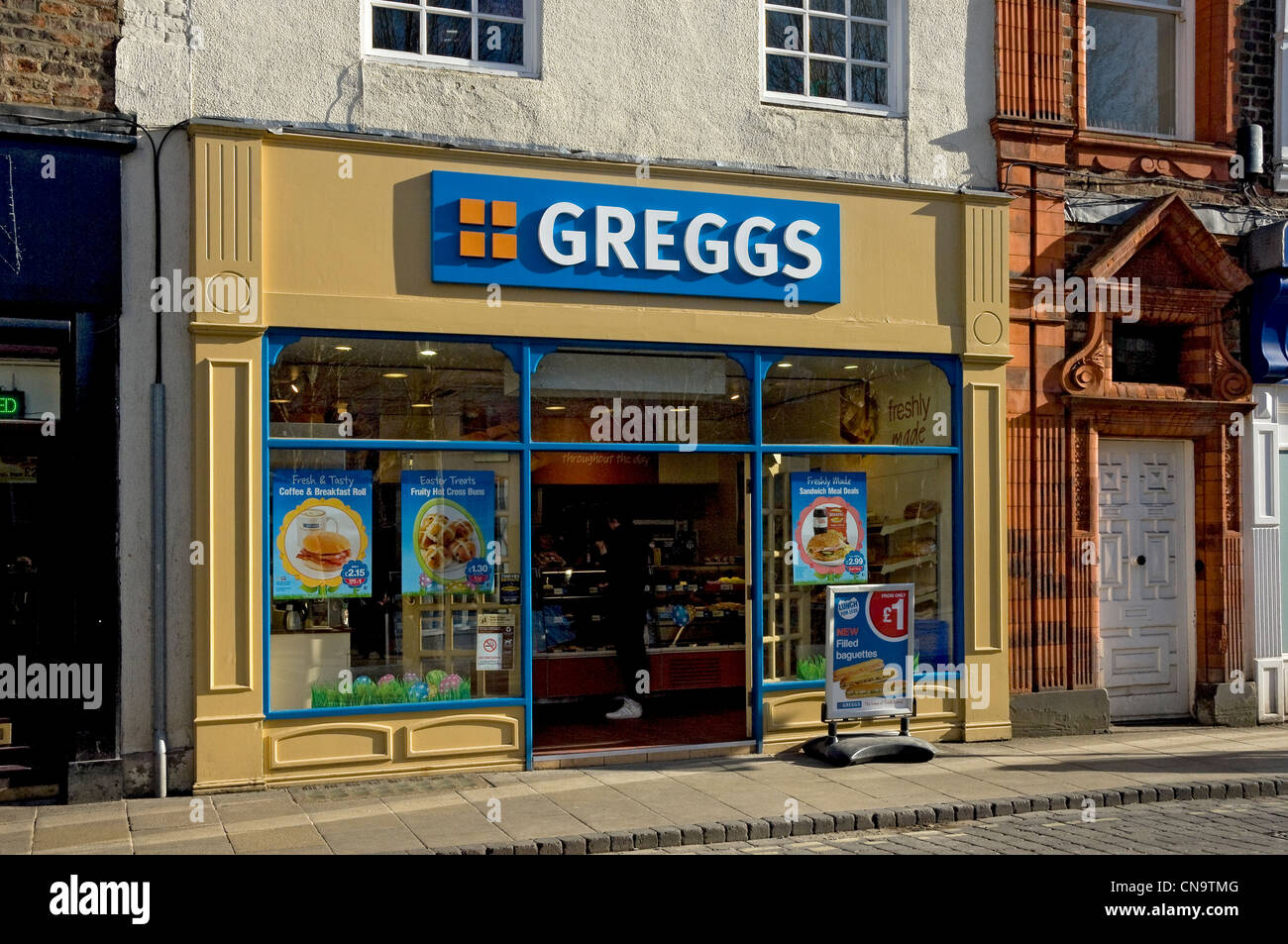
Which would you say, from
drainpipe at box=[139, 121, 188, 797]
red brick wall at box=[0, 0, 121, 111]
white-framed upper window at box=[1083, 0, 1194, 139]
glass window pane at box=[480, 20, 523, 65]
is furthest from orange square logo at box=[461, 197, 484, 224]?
white-framed upper window at box=[1083, 0, 1194, 139]

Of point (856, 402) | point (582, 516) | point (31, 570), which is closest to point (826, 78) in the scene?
point (856, 402)

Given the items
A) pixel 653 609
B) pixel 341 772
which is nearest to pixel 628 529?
pixel 653 609

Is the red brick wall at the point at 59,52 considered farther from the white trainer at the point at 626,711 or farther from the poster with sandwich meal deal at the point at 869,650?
the poster with sandwich meal deal at the point at 869,650

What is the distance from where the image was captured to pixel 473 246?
10.2m

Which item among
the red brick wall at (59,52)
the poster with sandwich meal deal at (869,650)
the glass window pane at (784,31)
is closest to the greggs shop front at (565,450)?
the poster with sandwich meal deal at (869,650)

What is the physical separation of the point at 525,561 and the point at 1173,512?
6.40m

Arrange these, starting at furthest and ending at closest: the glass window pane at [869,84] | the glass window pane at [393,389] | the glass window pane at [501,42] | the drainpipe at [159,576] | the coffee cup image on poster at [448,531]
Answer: the glass window pane at [869,84], the glass window pane at [501,42], the coffee cup image on poster at [448,531], the glass window pane at [393,389], the drainpipe at [159,576]

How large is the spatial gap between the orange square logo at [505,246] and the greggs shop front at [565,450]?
15mm

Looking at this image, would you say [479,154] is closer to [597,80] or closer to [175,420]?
[597,80]

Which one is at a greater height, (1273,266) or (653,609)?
(1273,266)

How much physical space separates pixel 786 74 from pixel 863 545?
415 cm

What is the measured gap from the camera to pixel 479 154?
10250 millimetres

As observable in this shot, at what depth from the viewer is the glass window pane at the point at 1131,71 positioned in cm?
1276

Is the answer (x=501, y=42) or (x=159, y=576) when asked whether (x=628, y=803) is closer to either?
(x=159, y=576)
